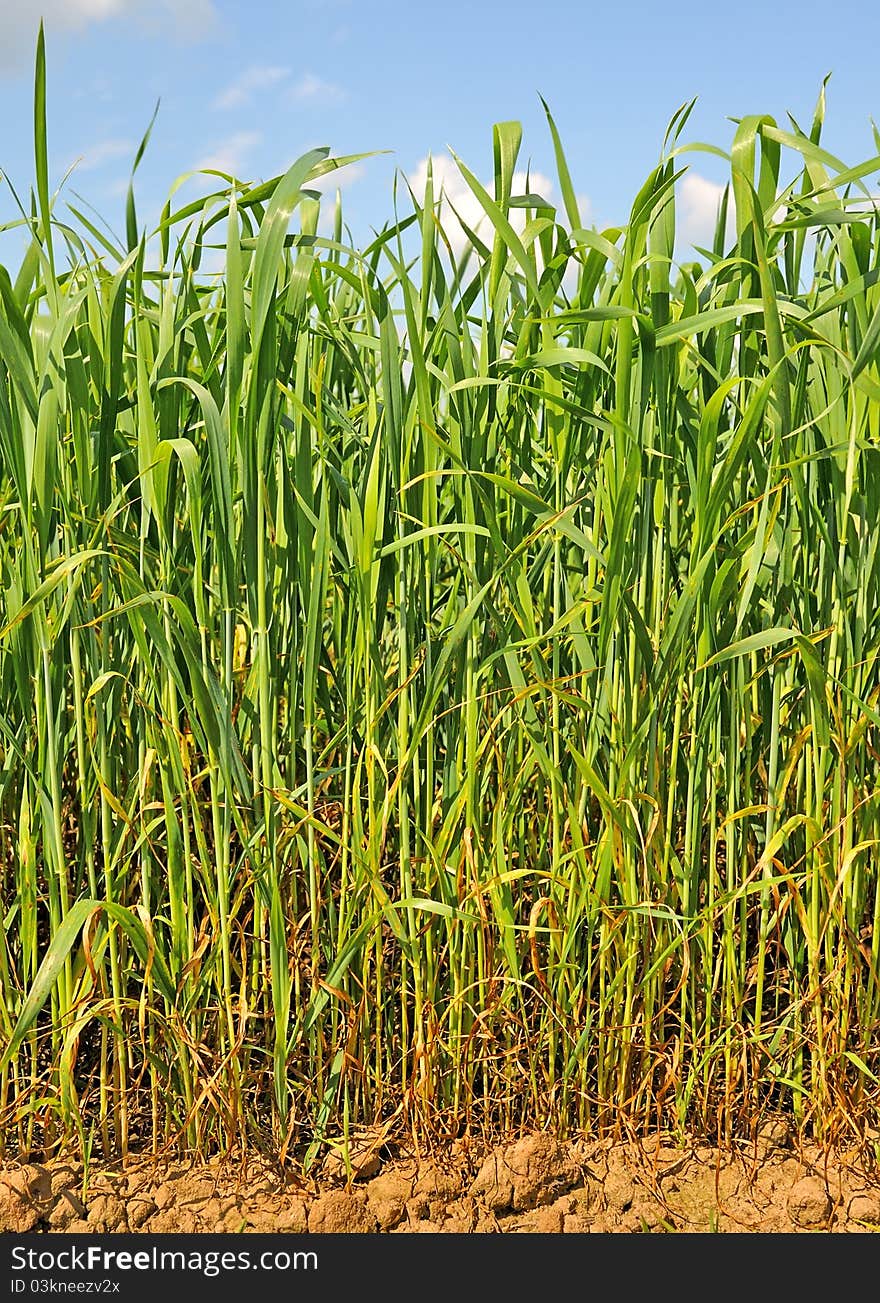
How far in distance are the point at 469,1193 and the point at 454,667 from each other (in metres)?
0.69

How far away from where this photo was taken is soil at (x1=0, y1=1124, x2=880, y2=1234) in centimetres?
131

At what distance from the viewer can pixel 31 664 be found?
1.33 m

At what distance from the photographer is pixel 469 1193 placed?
134 centimetres

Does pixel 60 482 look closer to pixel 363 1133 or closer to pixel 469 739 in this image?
pixel 469 739

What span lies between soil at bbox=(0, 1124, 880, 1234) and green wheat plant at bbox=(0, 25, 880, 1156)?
5 cm

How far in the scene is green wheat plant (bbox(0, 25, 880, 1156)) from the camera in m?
1.25

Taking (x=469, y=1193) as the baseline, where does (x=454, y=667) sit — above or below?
above

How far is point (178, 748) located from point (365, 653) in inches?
10.2

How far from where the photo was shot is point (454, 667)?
1.39 meters

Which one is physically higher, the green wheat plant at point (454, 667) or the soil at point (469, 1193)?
the green wheat plant at point (454, 667)

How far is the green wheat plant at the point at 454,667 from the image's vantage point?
1.25 m

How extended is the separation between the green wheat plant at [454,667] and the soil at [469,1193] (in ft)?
0.17

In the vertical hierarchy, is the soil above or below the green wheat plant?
below

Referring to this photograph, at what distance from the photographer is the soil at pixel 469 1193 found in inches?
51.7
